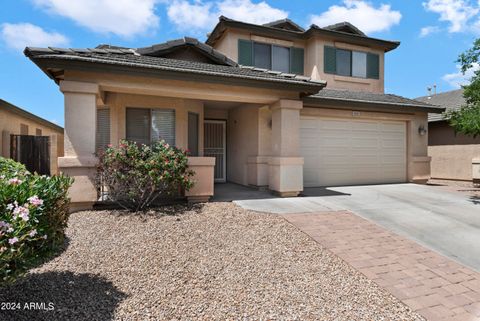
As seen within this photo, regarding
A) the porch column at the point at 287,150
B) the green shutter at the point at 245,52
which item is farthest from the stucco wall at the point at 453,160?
the green shutter at the point at 245,52

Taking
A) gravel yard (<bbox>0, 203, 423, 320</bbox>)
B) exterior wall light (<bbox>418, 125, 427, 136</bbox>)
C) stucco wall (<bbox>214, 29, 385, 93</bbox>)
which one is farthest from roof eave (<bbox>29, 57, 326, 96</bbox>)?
exterior wall light (<bbox>418, 125, 427, 136</bbox>)

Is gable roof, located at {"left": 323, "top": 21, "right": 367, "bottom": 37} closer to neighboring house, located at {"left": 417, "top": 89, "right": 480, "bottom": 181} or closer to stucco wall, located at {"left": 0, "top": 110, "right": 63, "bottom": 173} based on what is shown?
neighboring house, located at {"left": 417, "top": 89, "right": 480, "bottom": 181}

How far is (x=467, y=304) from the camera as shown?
346cm

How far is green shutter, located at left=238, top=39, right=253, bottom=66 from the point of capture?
1271 cm

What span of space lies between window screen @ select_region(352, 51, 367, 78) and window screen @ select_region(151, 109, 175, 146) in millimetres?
10044

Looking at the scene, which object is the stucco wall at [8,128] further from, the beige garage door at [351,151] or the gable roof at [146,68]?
the beige garage door at [351,151]

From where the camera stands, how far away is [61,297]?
11.1 ft

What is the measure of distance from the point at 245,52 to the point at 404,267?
36.2 feet

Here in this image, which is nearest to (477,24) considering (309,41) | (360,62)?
(360,62)

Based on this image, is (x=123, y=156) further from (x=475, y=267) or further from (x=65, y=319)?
(x=475, y=267)

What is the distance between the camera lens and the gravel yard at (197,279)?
321cm

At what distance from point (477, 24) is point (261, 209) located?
36.0 ft

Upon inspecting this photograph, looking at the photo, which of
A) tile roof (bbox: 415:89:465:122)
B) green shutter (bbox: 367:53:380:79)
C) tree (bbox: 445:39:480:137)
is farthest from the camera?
tile roof (bbox: 415:89:465:122)

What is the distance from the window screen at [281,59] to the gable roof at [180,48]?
185 inches
